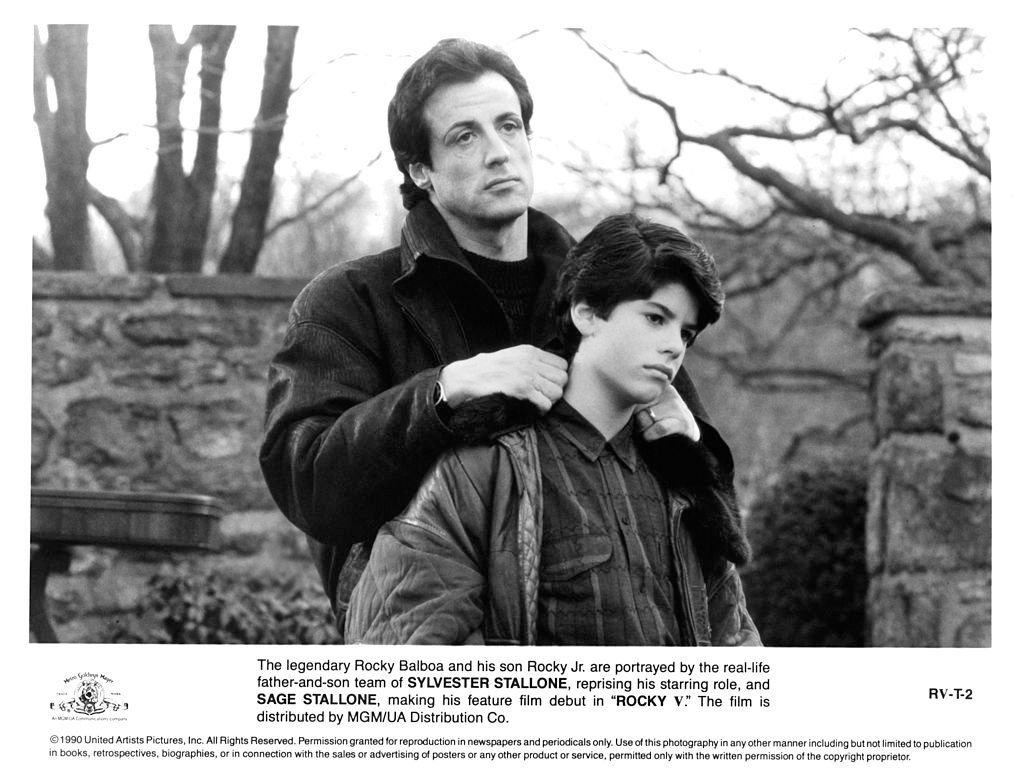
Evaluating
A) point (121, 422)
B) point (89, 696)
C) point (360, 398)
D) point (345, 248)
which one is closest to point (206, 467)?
point (121, 422)

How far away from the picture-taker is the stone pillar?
457 cm

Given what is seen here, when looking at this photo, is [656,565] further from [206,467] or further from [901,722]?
[206,467]

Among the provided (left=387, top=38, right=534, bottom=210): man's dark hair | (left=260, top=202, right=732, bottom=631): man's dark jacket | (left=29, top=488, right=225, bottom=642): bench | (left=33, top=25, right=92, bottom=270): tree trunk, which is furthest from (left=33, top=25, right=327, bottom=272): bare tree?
(left=260, top=202, right=732, bottom=631): man's dark jacket

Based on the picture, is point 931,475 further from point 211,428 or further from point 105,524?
point 105,524

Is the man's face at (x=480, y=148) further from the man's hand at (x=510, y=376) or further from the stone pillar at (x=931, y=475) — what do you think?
the stone pillar at (x=931, y=475)

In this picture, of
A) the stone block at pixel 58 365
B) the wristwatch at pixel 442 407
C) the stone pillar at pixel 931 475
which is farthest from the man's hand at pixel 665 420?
the stone block at pixel 58 365

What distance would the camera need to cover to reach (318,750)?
2.92m

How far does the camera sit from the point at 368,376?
260 cm

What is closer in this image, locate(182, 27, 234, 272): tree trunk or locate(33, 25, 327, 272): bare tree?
locate(33, 25, 327, 272): bare tree

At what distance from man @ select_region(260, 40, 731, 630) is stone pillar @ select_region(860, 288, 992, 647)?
6.94 ft

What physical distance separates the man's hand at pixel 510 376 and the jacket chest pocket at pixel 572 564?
202mm

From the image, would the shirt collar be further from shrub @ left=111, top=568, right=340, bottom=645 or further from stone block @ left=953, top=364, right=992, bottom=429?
stone block @ left=953, top=364, right=992, bottom=429

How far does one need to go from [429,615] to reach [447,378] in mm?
342

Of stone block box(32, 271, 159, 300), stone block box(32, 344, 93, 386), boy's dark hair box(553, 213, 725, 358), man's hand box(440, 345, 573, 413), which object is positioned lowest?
man's hand box(440, 345, 573, 413)
